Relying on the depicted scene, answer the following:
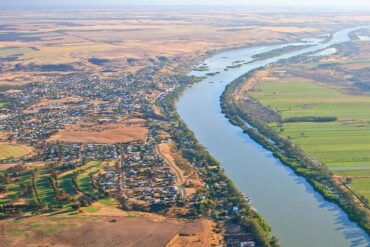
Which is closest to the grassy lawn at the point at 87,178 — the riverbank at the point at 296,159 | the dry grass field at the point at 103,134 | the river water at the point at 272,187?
the dry grass field at the point at 103,134

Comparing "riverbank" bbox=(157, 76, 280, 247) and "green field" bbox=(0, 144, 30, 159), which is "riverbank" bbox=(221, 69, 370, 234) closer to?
"riverbank" bbox=(157, 76, 280, 247)

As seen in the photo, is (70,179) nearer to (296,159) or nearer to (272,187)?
(272,187)

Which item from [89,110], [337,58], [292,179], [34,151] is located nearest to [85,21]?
[337,58]

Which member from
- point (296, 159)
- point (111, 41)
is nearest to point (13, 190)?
point (296, 159)

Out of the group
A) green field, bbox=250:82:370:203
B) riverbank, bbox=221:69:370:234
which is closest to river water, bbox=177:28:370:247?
riverbank, bbox=221:69:370:234

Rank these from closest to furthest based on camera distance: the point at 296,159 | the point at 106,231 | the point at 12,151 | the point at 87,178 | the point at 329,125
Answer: the point at 106,231 → the point at 87,178 → the point at 296,159 → the point at 12,151 → the point at 329,125

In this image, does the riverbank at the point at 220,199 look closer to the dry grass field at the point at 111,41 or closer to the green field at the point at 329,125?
the green field at the point at 329,125

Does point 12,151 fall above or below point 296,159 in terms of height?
below

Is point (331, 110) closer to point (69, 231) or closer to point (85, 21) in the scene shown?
point (69, 231)
